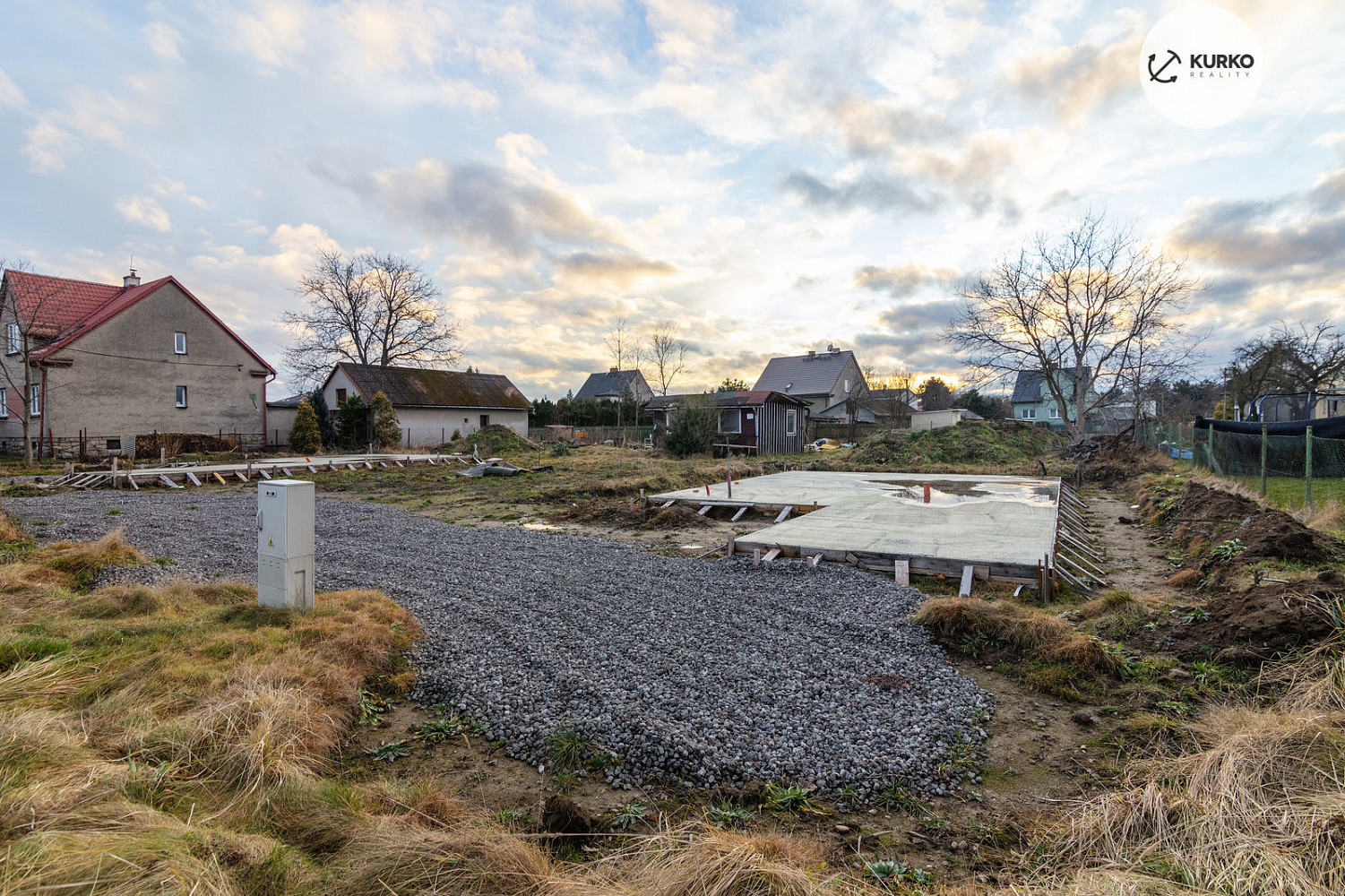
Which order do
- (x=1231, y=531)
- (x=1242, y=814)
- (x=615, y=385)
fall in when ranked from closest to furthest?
(x=1242, y=814), (x=1231, y=531), (x=615, y=385)

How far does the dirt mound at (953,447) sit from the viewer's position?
23.4 m

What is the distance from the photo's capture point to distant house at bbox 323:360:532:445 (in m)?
31.4

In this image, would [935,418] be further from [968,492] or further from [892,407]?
[968,492]

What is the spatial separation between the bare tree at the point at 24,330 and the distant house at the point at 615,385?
112 feet

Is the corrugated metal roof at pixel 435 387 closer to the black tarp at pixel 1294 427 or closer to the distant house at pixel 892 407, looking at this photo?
the distant house at pixel 892 407

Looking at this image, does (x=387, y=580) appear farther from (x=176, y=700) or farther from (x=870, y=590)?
(x=870, y=590)

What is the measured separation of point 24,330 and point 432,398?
15.0 metres

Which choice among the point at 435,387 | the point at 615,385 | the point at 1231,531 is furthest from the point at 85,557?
the point at 615,385

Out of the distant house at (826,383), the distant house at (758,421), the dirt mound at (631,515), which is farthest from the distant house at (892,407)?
the dirt mound at (631,515)

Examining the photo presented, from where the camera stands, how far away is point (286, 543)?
4.79 m

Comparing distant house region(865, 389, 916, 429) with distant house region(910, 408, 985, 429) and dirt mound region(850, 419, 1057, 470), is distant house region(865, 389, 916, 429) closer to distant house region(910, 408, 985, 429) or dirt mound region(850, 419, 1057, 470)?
distant house region(910, 408, 985, 429)

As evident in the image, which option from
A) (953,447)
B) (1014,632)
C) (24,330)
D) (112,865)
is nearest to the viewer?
(112,865)

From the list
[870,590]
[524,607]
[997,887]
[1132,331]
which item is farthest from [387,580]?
[1132,331]

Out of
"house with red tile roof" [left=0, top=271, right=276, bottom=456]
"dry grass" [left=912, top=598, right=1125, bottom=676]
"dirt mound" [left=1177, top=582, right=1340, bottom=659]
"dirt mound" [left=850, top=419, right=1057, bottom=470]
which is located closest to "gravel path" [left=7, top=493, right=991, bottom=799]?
"dry grass" [left=912, top=598, right=1125, bottom=676]
